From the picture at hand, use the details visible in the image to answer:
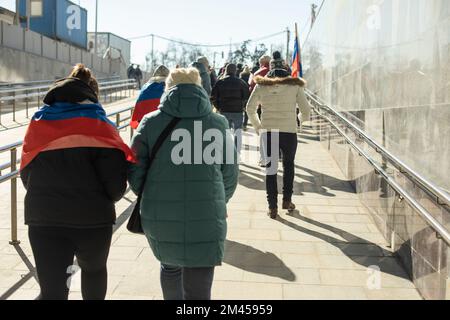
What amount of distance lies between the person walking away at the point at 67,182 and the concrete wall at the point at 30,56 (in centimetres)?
2000

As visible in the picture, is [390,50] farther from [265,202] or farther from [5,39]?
[5,39]

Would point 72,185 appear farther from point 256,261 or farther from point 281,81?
point 281,81

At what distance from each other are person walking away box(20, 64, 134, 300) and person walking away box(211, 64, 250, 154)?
6.11 metres

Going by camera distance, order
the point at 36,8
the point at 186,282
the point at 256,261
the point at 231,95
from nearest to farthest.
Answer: the point at 186,282 → the point at 256,261 → the point at 231,95 → the point at 36,8

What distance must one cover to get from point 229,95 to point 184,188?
20.9 feet

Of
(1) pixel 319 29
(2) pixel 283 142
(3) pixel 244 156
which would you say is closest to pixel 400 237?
(2) pixel 283 142

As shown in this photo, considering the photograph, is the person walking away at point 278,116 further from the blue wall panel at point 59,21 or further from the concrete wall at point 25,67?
the blue wall panel at point 59,21

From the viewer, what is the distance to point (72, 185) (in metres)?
3.01

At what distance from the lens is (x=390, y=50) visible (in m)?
5.66

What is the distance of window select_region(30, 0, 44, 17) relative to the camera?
1169 inches

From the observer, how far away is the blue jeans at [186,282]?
311 cm

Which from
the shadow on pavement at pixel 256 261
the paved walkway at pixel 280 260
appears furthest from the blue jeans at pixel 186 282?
the shadow on pavement at pixel 256 261

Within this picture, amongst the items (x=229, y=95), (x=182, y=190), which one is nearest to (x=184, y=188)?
(x=182, y=190)

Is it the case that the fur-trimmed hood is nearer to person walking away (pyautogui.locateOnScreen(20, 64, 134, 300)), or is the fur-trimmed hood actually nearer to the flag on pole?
person walking away (pyautogui.locateOnScreen(20, 64, 134, 300))
